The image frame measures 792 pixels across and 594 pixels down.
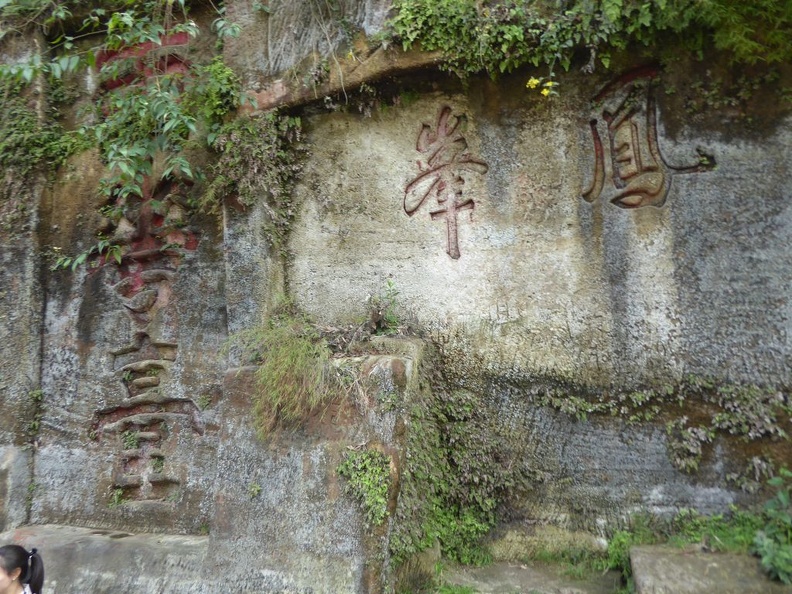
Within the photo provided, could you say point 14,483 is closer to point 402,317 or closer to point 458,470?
point 402,317

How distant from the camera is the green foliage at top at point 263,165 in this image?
11.2 feet

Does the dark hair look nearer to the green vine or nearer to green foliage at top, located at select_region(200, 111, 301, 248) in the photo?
the green vine

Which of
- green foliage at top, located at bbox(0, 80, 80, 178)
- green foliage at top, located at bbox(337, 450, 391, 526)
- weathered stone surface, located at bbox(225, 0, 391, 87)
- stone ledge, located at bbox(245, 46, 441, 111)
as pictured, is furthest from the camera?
green foliage at top, located at bbox(0, 80, 80, 178)

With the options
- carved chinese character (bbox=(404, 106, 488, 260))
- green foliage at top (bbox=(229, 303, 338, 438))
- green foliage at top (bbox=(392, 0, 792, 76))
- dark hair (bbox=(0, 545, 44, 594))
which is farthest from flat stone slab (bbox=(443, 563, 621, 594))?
green foliage at top (bbox=(392, 0, 792, 76))

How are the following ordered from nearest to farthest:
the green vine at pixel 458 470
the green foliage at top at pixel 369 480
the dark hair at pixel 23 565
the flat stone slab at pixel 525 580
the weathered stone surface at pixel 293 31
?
the dark hair at pixel 23 565 < the green foliage at top at pixel 369 480 < the flat stone slab at pixel 525 580 < the green vine at pixel 458 470 < the weathered stone surface at pixel 293 31

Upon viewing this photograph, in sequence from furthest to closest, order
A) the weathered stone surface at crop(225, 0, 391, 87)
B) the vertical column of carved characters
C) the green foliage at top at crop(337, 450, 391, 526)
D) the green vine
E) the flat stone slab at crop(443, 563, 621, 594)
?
1. the vertical column of carved characters
2. the weathered stone surface at crop(225, 0, 391, 87)
3. the green vine
4. the flat stone slab at crop(443, 563, 621, 594)
5. the green foliage at top at crop(337, 450, 391, 526)

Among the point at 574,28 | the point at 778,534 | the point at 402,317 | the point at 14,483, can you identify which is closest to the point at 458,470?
the point at 402,317

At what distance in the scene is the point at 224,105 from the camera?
354 centimetres

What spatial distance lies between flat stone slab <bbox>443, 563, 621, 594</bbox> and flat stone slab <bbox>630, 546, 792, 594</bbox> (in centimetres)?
27

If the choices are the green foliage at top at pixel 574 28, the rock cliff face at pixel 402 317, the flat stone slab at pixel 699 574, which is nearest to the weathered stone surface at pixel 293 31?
the rock cliff face at pixel 402 317

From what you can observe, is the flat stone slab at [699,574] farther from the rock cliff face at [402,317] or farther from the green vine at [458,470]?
the green vine at [458,470]

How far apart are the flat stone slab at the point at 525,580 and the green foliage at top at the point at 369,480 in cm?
58

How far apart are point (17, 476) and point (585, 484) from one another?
356 centimetres

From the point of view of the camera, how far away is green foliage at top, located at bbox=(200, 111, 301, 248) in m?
3.41
